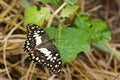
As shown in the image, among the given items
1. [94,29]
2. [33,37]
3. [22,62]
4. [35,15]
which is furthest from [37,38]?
[94,29]

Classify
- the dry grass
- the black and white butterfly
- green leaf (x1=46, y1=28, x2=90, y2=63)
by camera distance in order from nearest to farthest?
1. the black and white butterfly
2. green leaf (x1=46, y1=28, x2=90, y2=63)
3. the dry grass

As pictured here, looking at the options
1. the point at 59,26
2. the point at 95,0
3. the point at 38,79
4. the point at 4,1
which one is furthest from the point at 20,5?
the point at 95,0

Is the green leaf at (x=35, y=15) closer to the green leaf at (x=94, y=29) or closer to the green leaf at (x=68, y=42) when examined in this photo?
the green leaf at (x=68, y=42)

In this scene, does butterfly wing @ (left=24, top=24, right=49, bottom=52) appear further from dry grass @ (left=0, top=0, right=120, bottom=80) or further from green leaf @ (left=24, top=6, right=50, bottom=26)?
dry grass @ (left=0, top=0, right=120, bottom=80)

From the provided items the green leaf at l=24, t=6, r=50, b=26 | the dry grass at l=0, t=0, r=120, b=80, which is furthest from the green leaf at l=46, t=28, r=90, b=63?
the dry grass at l=0, t=0, r=120, b=80

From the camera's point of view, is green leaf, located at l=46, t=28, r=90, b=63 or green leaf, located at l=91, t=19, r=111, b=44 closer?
green leaf, located at l=46, t=28, r=90, b=63

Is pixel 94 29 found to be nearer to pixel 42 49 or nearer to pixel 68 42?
pixel 68 42

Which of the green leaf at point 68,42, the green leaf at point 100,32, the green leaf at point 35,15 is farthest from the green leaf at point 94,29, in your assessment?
the green leaf at point 35,15
